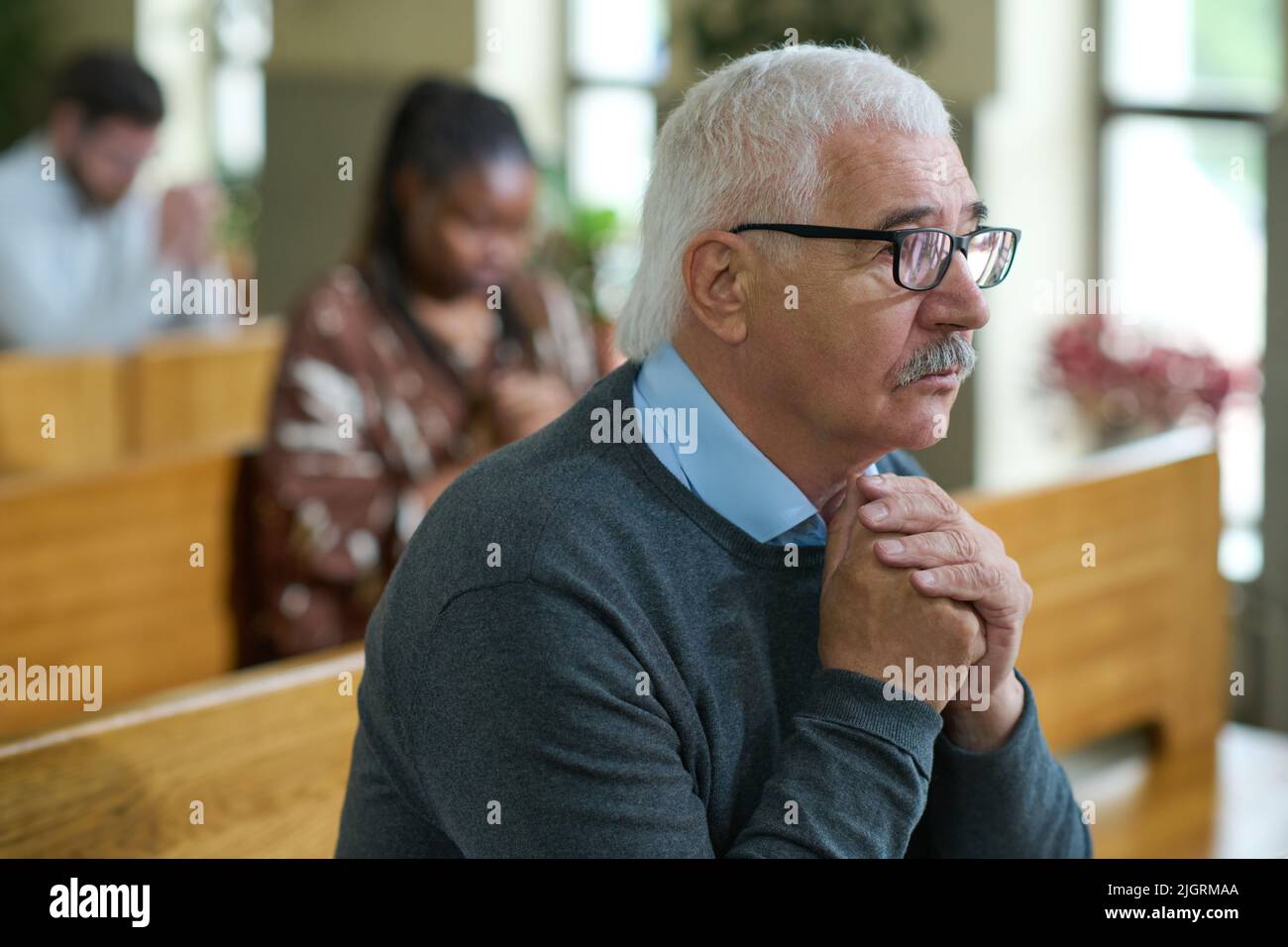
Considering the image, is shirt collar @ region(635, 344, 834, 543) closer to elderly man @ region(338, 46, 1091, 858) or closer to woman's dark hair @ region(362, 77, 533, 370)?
elderly man @ region(338, 46, 1091, 858)

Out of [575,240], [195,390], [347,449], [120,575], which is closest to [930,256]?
[347,449]

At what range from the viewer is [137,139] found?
12.3 feet

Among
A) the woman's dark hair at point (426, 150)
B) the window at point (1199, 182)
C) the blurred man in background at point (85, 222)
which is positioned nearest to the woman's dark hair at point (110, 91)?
the blurred man in background at point (85, 222)

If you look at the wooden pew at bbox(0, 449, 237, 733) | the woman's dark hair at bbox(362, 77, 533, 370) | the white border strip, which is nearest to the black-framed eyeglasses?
the white border strip

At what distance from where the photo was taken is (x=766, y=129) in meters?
0.93

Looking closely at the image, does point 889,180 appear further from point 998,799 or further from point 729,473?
point 998,799

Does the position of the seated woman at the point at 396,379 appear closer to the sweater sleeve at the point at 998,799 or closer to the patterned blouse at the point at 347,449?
the patterned blouse at the point at 347,449

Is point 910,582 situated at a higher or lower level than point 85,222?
lower

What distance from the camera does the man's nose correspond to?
0.92m

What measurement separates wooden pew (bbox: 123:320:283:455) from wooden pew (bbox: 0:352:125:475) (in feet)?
0.15

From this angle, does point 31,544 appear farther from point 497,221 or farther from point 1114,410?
point 1114,410

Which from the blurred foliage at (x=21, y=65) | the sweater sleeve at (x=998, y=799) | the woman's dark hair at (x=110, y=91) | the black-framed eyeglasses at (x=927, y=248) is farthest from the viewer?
the blurred foliage at (x=21, y=65)

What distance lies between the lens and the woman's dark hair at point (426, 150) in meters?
2.36

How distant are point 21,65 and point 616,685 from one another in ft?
22.8
